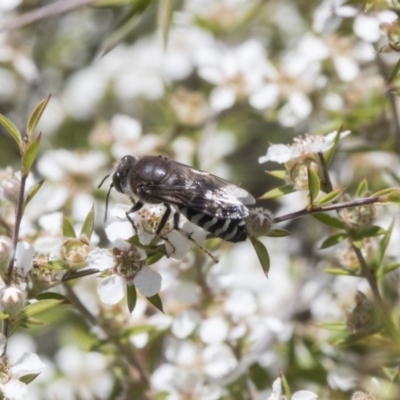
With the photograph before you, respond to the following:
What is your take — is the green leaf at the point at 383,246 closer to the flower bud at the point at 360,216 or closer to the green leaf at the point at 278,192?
the flower bud at the point at 360,216

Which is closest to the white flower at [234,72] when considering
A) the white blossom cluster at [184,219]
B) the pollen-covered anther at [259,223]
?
the white blossom cluster at [184,219]

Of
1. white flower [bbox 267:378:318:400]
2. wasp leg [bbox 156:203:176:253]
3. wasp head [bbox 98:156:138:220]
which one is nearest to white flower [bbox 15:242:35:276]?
wasp leg [bbox 156:203:176:253]

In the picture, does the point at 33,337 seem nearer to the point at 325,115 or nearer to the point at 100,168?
the point at 100,168

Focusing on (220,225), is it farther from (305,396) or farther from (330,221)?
(305,396)

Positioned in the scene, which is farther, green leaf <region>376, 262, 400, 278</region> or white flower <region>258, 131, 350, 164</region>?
green leaf <region>376, 262, 400, 278</region>

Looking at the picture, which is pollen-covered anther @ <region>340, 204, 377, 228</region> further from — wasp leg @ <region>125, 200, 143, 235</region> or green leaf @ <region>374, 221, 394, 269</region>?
wasp leg @ <region>125, 200, 143, 235</region>

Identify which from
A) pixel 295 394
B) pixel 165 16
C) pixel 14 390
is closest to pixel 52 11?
pixel 165 16
